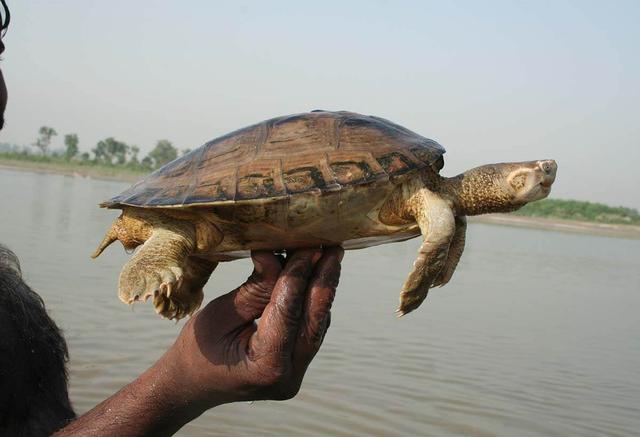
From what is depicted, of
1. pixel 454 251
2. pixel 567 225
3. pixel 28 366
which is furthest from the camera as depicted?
pixel 567 225

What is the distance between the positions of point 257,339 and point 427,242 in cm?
100

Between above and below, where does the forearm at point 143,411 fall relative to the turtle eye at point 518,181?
below

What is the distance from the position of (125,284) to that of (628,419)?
775cm

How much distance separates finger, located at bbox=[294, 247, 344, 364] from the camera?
265 centimetres

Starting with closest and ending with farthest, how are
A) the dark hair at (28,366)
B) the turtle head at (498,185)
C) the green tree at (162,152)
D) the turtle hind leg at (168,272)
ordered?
the dark hair at (28,366) → the turtle hind leg at (168,272) → the turtle head at (498,185) → the green tree at (162,152)

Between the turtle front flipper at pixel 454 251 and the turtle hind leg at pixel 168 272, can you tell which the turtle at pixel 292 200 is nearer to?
the turtle hind leg at pixel 168 272

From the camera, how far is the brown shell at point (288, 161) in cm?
312

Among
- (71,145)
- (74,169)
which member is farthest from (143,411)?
(71,145)

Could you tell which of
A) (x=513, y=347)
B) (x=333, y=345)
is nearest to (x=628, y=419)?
(x=513, y=347)

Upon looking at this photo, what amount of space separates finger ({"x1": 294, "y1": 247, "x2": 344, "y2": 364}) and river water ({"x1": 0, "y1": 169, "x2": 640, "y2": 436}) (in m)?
4.40

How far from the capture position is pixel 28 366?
2.90 meters

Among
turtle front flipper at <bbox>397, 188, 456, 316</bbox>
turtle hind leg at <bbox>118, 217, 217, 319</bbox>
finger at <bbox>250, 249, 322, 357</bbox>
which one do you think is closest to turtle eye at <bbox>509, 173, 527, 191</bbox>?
turtle front flipper at <bbox>397, 188, 456, 316</bbox>

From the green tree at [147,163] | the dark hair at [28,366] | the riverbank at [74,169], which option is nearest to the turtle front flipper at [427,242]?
the dark hair at [28,366]

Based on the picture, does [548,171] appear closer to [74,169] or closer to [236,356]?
[236,356]
